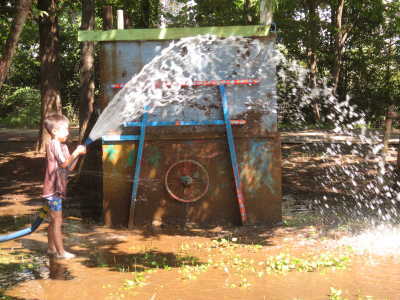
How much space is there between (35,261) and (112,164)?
7.05ft

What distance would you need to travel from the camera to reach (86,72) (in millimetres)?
12914

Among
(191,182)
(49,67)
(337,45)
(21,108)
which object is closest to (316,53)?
(337,45)

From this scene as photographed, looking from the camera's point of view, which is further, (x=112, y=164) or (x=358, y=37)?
(x=358, y=37)

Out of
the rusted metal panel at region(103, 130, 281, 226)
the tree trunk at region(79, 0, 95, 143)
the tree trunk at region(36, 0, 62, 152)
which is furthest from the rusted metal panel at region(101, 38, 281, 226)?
the tree trunk at region(36, 0, 62, 152)

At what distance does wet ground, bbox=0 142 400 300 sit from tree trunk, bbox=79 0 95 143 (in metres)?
4.23

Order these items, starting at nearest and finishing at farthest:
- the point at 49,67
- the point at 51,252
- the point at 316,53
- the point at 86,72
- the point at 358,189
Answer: the point at 51,252 < the point at 358,189 < the point at 86,72 < the point at 49,67 < the point at 316,53

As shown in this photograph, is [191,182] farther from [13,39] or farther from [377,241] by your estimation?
[13,39]

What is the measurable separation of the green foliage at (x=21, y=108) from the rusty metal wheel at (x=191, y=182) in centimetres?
1741

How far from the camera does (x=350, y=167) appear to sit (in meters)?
13.6

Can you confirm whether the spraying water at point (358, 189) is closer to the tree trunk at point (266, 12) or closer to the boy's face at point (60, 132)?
the tree trunk at point (266, 12)

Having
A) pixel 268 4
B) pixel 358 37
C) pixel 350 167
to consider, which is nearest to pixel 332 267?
pixel 268 4

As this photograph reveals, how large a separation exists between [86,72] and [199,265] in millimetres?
7789

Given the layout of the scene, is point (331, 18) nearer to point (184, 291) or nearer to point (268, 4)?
point (268, 4)

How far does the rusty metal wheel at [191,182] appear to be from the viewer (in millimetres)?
8250
